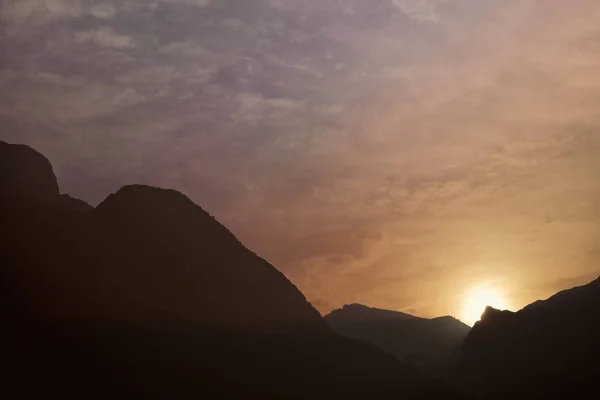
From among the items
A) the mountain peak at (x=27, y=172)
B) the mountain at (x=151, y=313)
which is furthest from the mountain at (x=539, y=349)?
the mountain peak at (x=27, y=172)

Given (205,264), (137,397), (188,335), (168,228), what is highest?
(168,228)

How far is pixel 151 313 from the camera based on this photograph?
338ft

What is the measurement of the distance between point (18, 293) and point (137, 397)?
3006 centimetres

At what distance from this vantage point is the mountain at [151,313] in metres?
81.4

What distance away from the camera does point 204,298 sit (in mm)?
130000

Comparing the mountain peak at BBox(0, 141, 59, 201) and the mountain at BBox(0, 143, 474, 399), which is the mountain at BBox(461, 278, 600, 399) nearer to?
the mountain at BBox(0, 143, 474, 399)

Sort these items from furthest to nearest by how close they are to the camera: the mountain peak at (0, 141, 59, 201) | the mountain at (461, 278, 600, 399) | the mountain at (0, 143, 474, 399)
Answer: the mountain peak at (0, 141, 59, 201)
the mountain at (461, 278, 600, 399)
the mountain at (0, 143, 474, 399)

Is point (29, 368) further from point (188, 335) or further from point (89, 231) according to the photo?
point (89, 231)

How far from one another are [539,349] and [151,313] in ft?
324

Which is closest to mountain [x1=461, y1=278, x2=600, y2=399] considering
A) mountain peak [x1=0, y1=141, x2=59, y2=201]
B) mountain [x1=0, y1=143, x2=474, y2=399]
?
mountain [x1=0, y1=143, x2=474, y2=399]

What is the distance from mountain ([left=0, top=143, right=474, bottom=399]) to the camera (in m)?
81.4

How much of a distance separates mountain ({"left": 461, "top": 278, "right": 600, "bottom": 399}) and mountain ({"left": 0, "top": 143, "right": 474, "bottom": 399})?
29022 millimetres

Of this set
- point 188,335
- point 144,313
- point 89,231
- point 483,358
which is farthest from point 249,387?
point 483,358

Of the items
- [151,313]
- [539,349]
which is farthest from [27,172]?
[539,349]
